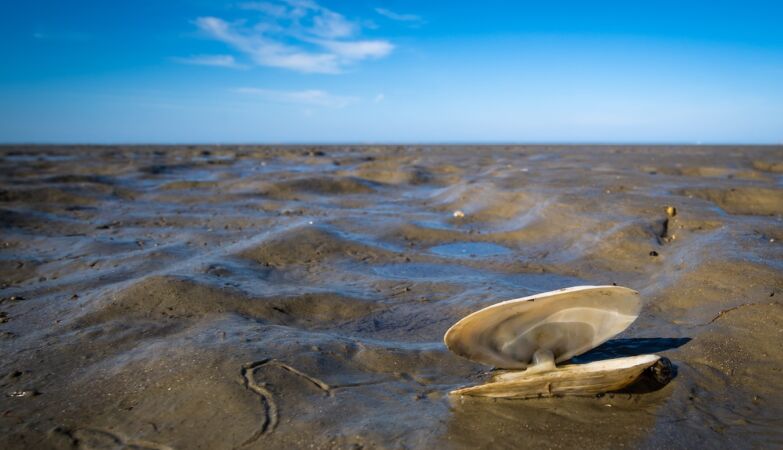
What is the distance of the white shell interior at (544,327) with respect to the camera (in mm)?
2492

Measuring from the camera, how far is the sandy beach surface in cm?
227

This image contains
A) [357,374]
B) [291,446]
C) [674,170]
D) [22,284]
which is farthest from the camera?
[674,170]

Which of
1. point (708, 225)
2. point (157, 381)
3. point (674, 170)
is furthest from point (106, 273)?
point (674, 170)

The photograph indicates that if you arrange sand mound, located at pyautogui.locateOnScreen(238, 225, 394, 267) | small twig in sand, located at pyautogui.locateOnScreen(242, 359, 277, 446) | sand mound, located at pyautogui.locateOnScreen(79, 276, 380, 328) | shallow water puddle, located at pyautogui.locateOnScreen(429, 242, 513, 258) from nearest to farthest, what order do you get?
small twig in sand, located at pyautogui.locateOnScreen(242, 359, 277, 446) → sand mound, located at pyautogui.locateOnScreen(79, 276, 380, 328) → sand mound, located at pyautogui.locateOnScreen(238, 225, 394, 267) → shallow water puddle, located at pyautogui.locateOnScreen(429, 242, 513, 258)

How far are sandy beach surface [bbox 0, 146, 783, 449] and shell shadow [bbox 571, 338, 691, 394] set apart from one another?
2 centimetres

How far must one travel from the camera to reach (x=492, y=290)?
444cm

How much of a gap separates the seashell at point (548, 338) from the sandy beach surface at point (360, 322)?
111 millimetres

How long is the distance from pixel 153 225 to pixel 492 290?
5632 mm

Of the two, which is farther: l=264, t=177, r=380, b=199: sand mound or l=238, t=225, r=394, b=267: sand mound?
l=264, t=177, r=380, b=199: sand mound

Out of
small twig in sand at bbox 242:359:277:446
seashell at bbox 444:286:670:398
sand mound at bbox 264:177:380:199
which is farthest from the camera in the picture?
sand mound at bbox 264:177:380:199

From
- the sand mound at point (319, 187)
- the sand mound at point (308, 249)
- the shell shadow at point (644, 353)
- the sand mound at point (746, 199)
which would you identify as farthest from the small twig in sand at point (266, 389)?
the sand mound at point (319, 187)

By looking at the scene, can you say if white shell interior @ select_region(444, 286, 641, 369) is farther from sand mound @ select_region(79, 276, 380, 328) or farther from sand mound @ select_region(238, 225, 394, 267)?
sand mound @ select_region(238, 225, 394, 267)

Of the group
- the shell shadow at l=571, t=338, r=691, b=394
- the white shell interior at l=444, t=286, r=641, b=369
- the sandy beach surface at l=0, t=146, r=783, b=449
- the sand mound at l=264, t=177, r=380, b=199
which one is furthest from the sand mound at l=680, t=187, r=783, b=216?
the sand mound at l=264, t=177, r=380, b=199

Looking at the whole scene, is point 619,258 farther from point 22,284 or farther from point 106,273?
point 22,284
